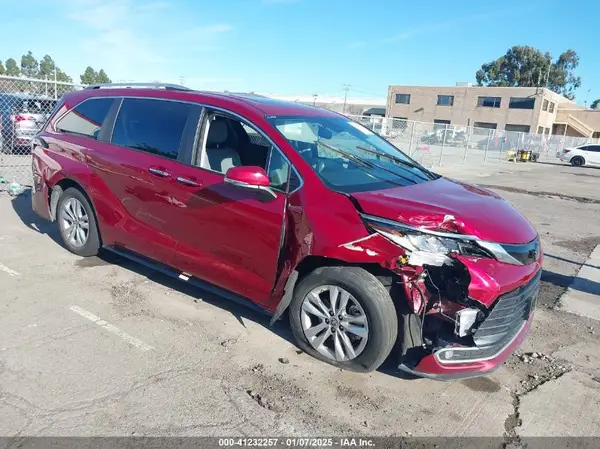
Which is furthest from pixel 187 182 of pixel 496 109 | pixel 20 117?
pixel 496 109

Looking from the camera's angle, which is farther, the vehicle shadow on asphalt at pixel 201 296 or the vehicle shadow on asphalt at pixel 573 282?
the vehicle shadow on asphalt at pixel 573 282

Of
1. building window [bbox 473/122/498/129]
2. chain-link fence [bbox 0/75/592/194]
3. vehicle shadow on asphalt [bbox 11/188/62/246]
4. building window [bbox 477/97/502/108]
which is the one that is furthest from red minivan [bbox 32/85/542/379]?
building window [bbox 477/97/502/108]

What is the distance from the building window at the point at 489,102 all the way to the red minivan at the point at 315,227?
2325 inches

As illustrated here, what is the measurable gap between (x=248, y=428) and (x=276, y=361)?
81 centimetres

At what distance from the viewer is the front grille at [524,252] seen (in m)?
3.36

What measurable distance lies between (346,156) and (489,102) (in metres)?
60.1

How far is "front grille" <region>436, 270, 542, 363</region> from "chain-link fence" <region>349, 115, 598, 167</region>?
13555 millimetres

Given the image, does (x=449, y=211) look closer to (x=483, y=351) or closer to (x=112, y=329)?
(x=483, y=351)

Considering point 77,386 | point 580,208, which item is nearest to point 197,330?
point 77,386

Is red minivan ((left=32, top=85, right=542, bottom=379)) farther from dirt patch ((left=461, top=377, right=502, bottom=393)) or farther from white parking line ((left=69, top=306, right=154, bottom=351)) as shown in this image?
white parking line ((left=69, top=306, right=154, bottom=351))

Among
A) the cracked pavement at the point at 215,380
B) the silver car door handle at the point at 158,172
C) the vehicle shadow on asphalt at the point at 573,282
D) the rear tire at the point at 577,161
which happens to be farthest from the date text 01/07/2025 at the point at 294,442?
the rear tire at the point at 577,161

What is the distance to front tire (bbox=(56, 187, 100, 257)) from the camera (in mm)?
5352

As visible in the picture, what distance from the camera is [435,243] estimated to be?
323cm

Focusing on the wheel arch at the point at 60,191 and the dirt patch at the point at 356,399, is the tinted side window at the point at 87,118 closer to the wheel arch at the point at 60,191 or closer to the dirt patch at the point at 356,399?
the wheel arch at the point at 60,191
